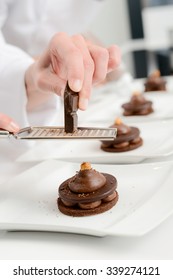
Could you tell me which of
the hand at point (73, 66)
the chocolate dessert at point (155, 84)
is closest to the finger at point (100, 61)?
the hand at point (73, 66)

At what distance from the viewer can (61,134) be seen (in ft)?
3.08

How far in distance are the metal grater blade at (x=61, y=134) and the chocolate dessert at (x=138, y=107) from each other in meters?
0.69

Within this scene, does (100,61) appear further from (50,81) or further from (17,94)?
(17,94)

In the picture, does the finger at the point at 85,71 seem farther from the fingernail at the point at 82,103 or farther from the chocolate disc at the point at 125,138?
the chocolate disc at the point at 125,138

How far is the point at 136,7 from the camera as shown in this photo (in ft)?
14.2

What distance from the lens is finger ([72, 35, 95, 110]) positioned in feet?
3.20

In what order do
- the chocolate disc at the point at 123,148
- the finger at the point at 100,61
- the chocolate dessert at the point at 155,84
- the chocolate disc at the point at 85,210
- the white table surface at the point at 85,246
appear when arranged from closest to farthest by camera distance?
the white table surface at the point at 85,246 → the chocolate disc at the point at 85,210 → the finger at the point at 100,61 → the chocolate disc at the point at 123,148 → the chocolate dessert at the point at 155,84

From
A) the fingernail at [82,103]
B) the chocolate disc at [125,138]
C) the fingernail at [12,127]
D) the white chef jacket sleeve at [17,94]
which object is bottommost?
the fingernail at [12,127]

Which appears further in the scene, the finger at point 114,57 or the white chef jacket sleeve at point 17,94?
the white chef jacket sleeve at point 17,94

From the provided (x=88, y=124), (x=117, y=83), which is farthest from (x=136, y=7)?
(x=88, y=124)

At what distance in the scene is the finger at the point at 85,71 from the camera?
976 mm

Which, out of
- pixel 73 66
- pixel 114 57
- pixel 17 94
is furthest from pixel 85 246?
pixel 17 94

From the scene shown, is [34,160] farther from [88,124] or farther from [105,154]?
[88,124]

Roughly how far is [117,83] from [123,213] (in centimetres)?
135
